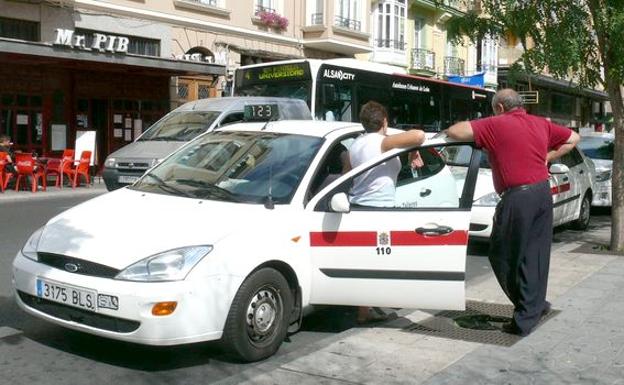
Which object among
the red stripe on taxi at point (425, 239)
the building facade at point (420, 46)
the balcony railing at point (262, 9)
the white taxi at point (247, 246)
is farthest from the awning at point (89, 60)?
the red stripe on taxi at point (425, 239)

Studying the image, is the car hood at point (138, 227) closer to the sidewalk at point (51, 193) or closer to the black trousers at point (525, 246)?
the black trousers at point (525, 246)

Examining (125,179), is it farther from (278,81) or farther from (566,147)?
(566,147)

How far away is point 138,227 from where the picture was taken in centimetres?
474

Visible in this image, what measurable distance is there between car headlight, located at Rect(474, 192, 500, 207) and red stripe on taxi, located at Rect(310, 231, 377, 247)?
4.68 meters

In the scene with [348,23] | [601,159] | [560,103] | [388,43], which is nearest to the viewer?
[601,159]

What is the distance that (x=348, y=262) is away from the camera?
522 centimetres

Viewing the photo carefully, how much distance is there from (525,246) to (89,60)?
15.5 metres

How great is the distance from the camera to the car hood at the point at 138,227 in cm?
453

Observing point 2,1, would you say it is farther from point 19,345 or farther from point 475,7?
point 19,345

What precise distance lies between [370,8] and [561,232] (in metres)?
22.4

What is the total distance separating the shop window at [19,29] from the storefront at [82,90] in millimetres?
698

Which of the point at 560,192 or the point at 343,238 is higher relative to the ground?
the point at 560,192

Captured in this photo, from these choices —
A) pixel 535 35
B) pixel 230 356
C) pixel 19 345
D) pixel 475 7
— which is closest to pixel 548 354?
pixel 230 356

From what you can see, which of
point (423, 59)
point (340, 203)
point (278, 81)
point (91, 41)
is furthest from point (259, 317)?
point (423, 59)
